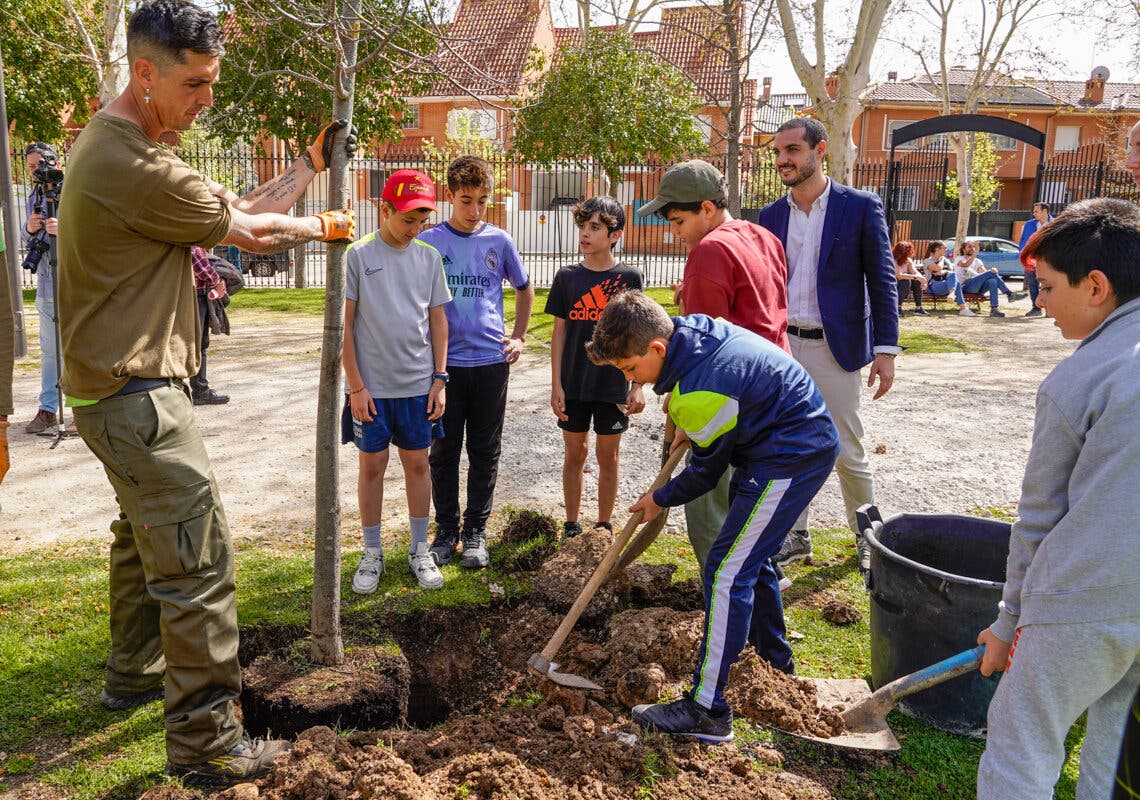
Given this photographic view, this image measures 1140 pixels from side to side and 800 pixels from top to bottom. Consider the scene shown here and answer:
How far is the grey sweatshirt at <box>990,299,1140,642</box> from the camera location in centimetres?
201

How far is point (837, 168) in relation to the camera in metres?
13.9

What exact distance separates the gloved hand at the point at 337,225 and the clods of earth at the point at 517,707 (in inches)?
67.7

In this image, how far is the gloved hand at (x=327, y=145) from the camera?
3.18 meters

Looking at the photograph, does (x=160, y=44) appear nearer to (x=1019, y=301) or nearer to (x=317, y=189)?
(x=1019, y=301)

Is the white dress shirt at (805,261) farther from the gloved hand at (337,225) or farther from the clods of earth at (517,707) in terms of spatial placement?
the gloved hand at (337,225)

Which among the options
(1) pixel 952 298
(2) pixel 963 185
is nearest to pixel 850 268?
(1) pixel 952 298

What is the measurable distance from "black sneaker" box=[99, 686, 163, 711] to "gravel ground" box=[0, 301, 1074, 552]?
68.1 inches

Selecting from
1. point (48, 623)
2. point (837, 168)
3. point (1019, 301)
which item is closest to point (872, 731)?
point (48, 623)

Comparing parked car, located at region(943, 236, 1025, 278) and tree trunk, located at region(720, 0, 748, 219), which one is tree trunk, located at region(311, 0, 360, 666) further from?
parked car, located at region(943, 236, 1025, 278)

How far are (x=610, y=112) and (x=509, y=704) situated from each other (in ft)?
49.8

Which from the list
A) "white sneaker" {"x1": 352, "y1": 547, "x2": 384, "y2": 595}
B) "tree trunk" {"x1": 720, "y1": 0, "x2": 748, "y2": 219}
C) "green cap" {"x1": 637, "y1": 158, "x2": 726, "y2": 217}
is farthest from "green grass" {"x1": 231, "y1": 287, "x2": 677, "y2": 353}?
"green cap" {"x1": 637, "y1": 158, "x2": 726, "y2": 217}

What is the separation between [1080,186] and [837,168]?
16.9m

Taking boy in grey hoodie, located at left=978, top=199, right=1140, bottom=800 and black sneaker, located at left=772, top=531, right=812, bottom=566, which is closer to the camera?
boy in grey hoodie, located at left=978, top=199, right=1140, bottom=800

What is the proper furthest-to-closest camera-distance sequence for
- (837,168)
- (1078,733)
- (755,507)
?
(837,168) < (1078,733) < (755,507)
